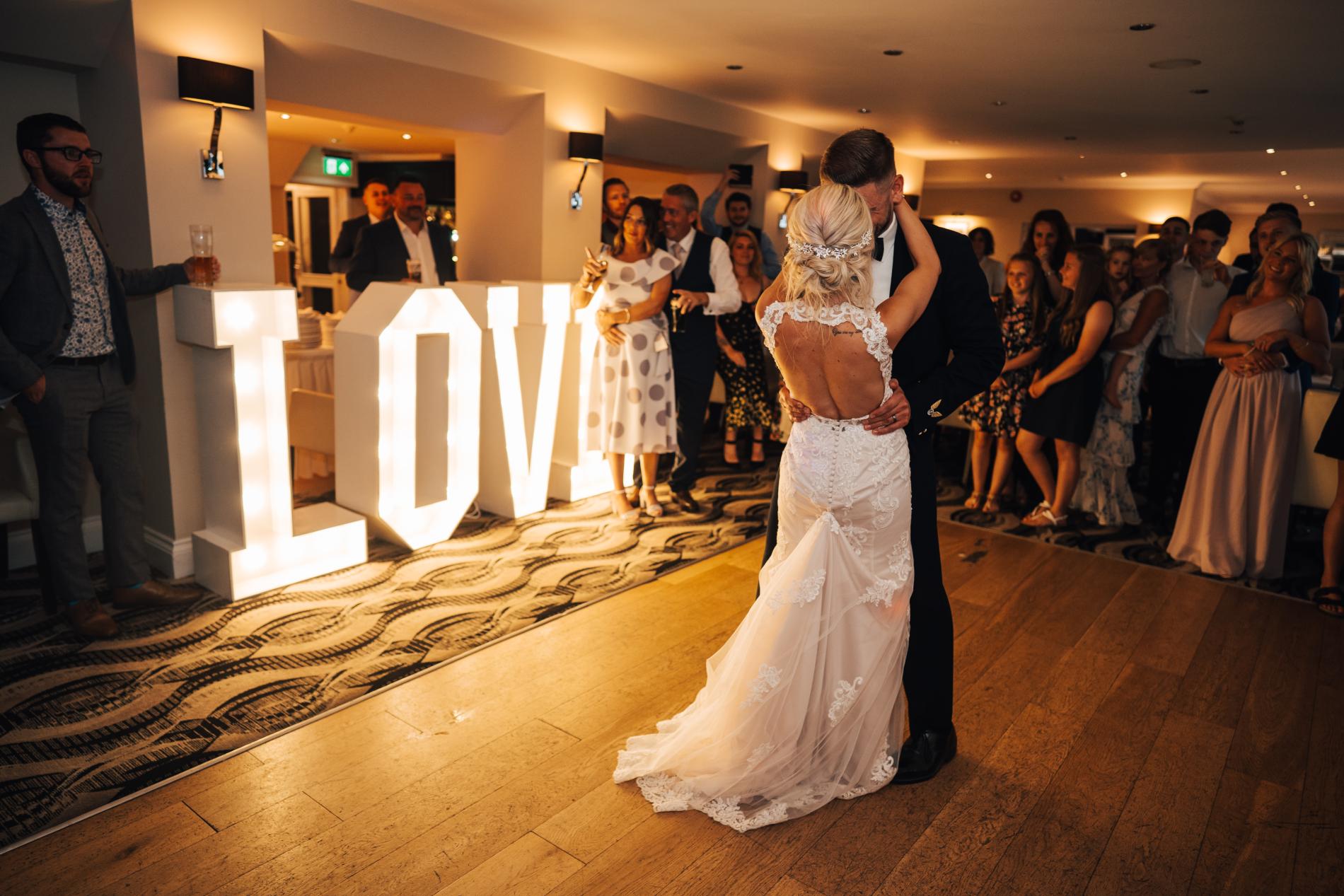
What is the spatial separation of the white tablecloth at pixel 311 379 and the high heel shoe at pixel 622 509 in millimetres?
1886

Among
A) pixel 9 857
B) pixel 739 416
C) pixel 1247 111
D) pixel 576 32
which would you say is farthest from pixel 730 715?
pixel 1247 111

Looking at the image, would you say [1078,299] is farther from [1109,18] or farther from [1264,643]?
[1264,643]

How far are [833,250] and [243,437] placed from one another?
8.77 feet

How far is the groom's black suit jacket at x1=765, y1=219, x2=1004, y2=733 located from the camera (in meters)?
2.24

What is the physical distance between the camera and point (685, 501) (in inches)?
201

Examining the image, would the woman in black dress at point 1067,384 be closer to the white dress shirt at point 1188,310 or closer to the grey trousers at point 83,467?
the white dress shirt at point 1188,310

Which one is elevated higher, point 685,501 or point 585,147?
point 585,147

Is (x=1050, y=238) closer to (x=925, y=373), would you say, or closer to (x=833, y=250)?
(x=925, y=373)

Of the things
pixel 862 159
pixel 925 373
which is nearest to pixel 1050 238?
pixel 925 373

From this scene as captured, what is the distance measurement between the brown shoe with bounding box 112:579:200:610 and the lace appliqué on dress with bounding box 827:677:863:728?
2718 millimetres

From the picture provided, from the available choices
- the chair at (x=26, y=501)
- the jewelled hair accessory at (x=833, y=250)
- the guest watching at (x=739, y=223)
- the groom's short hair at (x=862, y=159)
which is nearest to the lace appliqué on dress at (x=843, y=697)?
the jewelled hair accessory at (x=833, y=250)

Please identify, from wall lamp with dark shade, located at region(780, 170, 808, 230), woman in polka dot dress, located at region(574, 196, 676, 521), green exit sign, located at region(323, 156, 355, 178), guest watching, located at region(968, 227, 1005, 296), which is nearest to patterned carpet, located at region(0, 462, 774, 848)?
woman in polka dot dress, located at region(574, 196, 676, 521)

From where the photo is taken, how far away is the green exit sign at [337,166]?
13.8 m

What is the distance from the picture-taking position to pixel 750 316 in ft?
19.4
